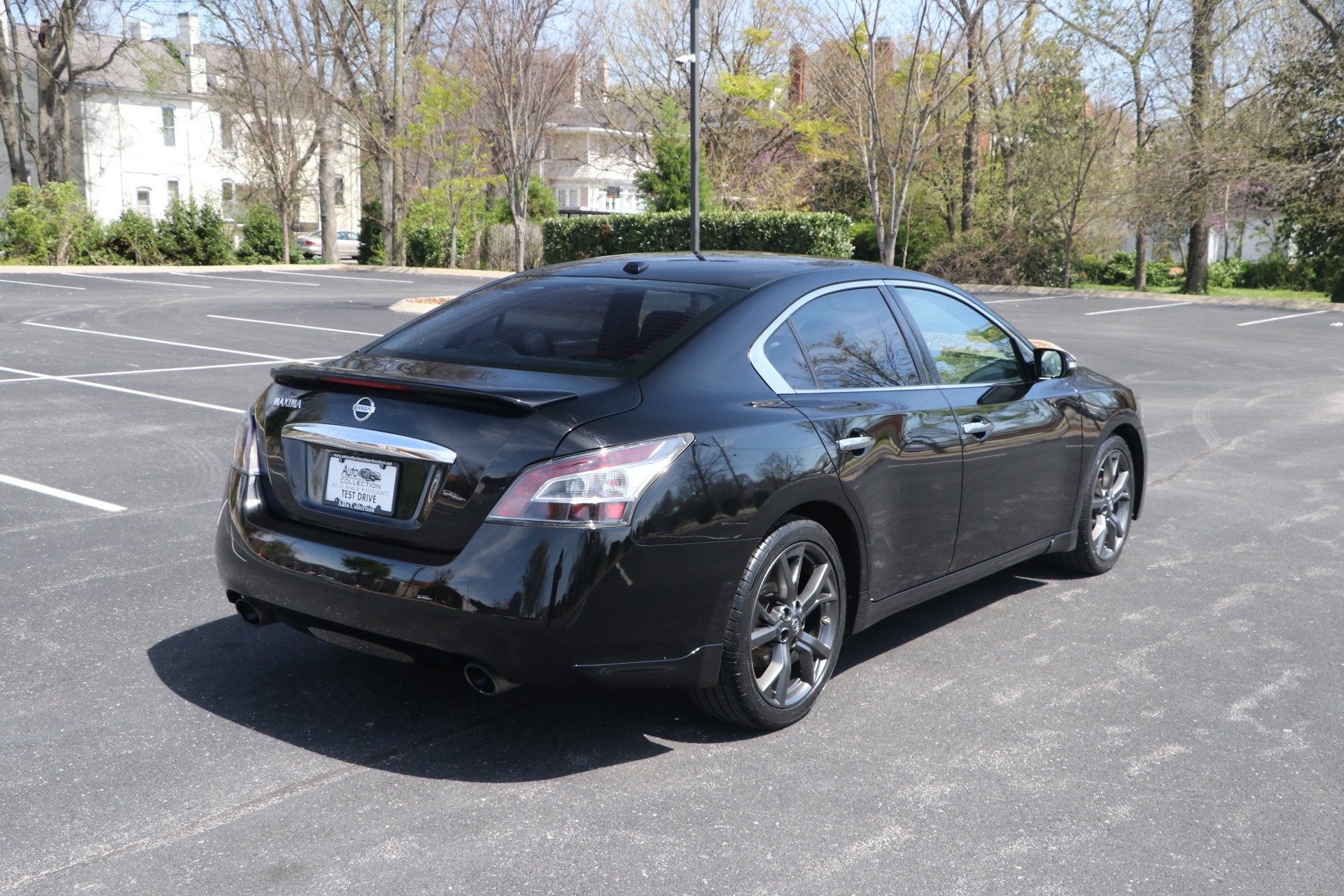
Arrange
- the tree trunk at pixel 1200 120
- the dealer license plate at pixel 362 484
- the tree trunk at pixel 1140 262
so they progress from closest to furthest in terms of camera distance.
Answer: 1. the dealer license plate at pixel 362 484
2. the tree trunk at pixel 1200 120
3. the tree trunk at pixel 1140 262

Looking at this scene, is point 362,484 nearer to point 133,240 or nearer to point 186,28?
point 133,240

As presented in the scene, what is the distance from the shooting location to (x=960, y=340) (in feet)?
16.5

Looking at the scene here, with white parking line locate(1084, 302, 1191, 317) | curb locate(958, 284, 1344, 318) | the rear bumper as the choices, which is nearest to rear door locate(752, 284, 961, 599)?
the rear bumper

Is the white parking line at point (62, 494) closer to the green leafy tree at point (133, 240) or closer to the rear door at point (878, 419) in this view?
the rear door at point (878, 419)

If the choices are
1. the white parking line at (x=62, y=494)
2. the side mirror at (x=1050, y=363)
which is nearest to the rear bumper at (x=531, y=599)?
the side mirror at (x=1050, y=363)

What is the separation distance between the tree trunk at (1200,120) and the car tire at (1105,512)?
27.2 metres

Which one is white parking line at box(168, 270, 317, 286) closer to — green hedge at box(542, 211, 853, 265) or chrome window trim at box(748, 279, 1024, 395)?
green hedge at box(542, 211, 853, 265)

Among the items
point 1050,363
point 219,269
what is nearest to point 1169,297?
point 1050,363

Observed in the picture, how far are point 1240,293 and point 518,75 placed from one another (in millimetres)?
20584

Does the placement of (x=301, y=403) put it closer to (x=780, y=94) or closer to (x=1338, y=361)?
(x=1338, y=361)

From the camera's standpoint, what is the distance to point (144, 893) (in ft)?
9.44

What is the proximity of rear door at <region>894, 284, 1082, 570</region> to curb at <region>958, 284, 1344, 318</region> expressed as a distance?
2275 cm

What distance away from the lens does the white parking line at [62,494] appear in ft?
22.1

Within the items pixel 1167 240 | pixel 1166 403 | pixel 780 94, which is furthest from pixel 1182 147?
pixel 1166 403
